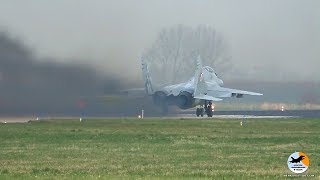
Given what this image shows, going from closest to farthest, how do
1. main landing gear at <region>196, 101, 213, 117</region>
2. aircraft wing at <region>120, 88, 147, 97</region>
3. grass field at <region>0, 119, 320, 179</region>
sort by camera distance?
grass field at <region>0, 119, 320, 179</region> → aircraft wing at <region>120, 88, 147, 97</region> → main landing gear at <region>196, 101, 213, 117</region>

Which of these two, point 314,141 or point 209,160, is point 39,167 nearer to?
point 209,160

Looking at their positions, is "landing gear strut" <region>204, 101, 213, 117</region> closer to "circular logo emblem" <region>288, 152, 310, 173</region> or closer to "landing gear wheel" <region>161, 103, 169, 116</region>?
"landing gear wheel" <region>161, 103, 169, 116</region>

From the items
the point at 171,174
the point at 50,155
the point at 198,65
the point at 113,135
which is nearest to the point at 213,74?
the point at 198,65

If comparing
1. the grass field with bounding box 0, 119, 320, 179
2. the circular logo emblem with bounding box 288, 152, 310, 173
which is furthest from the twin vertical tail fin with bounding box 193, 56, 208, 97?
the circular logo emblem with bounding box 288, 152, 310, 173

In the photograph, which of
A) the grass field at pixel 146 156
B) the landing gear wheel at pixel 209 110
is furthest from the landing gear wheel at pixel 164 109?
the grass field at pixel 146 156

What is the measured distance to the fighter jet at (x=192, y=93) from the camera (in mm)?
129375

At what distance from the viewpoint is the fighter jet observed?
424ft

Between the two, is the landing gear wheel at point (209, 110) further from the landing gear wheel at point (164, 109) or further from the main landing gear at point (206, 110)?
the landing gear wheel at point (164, 109)

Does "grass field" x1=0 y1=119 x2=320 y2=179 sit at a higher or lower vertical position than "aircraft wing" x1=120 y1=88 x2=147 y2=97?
lower

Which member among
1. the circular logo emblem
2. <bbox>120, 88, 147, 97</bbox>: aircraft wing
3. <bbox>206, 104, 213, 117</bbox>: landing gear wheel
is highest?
<bbox>120, 88, 147, 97</bbox>: aircraft wing

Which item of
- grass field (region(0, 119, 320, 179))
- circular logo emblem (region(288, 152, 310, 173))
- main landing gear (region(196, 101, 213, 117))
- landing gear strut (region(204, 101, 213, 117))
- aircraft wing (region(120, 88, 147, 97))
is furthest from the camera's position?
main landing gear (region(196, 101, 213, 117))

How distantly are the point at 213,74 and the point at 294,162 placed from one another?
395 feet

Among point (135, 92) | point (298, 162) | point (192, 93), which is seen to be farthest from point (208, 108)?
point (298, 162)

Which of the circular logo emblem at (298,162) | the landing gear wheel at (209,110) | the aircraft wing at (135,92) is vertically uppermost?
the aircraft wing at (135,92)
